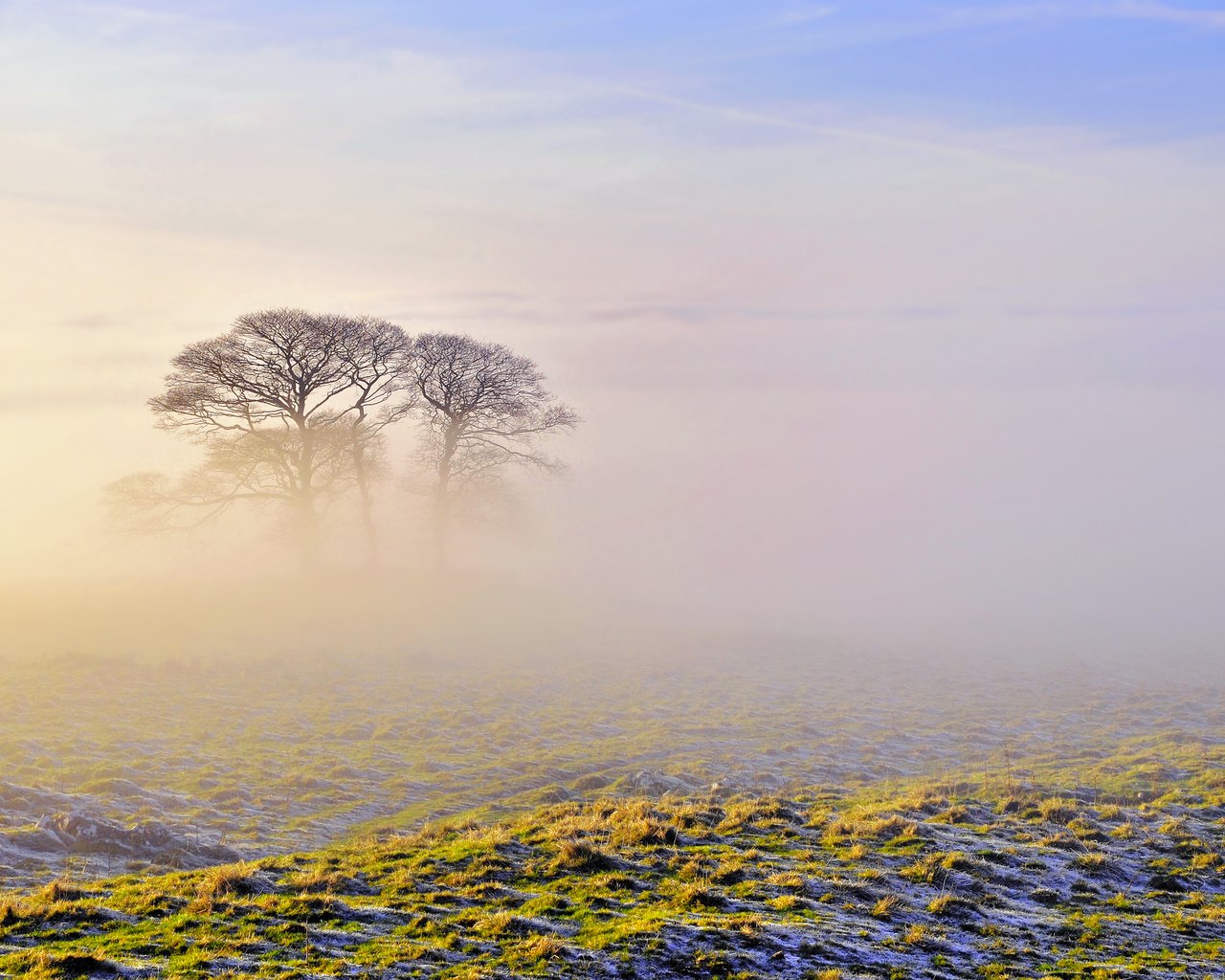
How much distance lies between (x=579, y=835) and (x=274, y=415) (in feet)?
122

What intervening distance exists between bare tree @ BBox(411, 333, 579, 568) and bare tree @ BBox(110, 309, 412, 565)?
6.08ft

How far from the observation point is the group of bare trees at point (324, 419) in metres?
45.4

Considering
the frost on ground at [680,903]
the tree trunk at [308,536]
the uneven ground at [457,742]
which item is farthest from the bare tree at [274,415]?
the frost on ground at [680,903]

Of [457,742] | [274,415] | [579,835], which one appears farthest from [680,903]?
[274,415]

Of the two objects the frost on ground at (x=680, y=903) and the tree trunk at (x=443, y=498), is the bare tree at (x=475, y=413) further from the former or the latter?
the frost on ground at (x=680, y=903)

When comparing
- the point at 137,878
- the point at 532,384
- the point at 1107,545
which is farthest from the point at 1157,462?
the point at 137,878

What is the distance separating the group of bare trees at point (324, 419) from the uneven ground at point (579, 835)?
612 inches

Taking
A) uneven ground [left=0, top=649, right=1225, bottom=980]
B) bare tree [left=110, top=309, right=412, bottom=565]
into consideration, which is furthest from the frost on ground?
bare tree [left=110, top=309, right=412, bottom=565]

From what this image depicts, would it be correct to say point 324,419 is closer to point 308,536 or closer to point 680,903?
point 308,536

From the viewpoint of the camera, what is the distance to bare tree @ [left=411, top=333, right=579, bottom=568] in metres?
50.9

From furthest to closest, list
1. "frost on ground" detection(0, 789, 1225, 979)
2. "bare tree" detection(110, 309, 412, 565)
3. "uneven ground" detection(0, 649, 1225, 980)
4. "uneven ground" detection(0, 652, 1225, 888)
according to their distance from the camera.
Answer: "bare tree" detection(110, 309, 412, 565) < "uneven ground" detection(0, 652, 1225, 888) < "uneven ground" detection(0, 649, 1225, 980) < "frost on ground" detection(0, 789, 1225, 979)

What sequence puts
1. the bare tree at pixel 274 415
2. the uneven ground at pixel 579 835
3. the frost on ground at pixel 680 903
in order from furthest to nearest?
the bare tree at pixel 274 415 → the uneven ground at pixel 579 835 → the frost on ground at pixel 680 903

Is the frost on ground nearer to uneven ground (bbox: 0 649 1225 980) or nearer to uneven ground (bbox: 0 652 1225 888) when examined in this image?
uneven ground (bbox: 0 649 1225 980)

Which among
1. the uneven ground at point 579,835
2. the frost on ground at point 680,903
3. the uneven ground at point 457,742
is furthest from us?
the uneven ground at point 457,742
